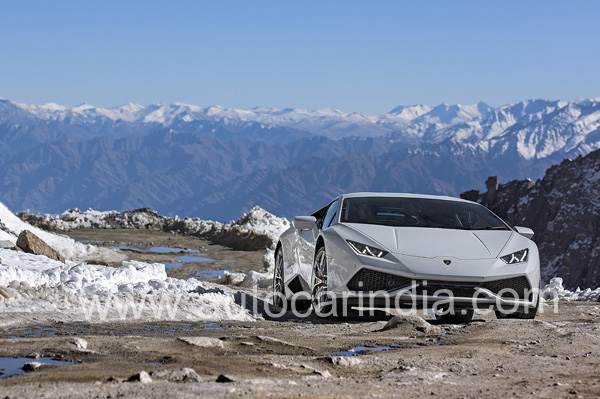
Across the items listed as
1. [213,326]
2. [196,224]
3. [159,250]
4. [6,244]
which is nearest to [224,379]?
[213,326]

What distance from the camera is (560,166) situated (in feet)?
249

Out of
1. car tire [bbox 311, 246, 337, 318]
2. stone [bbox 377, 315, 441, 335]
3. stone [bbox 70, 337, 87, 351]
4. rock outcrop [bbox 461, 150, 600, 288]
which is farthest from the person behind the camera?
rock outcrop [bbox 461, 150, 600, 288]

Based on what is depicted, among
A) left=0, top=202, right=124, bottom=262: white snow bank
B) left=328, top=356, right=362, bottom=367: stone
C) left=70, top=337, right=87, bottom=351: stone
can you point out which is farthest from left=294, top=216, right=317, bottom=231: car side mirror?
left=0, top=202, right=124, bottom=262: white snow bank

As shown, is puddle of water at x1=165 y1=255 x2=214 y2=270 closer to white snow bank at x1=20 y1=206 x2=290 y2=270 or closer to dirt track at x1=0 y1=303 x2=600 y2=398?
white snow bank at x1=20 y1=206 x2=290 y2=270

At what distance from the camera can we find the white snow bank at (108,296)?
10.2m

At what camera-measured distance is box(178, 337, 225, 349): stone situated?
7344 mm

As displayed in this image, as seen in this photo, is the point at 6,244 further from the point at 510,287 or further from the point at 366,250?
the point at 510,287

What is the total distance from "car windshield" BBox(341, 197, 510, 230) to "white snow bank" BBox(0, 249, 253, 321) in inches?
73.5

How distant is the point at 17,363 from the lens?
247 inches

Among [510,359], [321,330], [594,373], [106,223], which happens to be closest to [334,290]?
[321,330]

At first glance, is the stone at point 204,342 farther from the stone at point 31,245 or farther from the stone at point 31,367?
the stone at point 31,245

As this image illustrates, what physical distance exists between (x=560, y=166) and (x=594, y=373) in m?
72.1

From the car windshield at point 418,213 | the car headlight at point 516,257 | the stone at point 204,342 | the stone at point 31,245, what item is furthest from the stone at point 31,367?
the stone at point 31,245

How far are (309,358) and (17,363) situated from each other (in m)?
1.88
